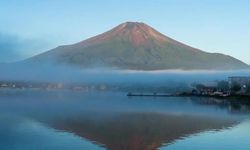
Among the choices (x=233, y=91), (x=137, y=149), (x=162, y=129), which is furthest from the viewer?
(x=233, y=91)

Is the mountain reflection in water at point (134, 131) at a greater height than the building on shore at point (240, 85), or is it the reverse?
the building on shore at point (240, 85)

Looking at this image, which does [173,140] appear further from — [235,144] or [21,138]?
[21,138]

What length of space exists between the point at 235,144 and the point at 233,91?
2077 inches

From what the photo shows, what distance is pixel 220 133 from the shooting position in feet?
71.4

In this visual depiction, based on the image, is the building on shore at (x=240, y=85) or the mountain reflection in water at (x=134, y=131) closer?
the mountain reflection in water at (x=134, y=131)

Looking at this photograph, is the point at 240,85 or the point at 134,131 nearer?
the point at 134,131

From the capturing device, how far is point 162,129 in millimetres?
23781

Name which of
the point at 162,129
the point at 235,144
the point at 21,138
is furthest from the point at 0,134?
the point at 235,144

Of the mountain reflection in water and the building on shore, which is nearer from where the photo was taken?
the mountain reflection in water

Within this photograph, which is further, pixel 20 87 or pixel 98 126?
pixel 20 87

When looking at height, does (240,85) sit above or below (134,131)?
above

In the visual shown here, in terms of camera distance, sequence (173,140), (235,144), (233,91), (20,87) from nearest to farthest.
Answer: (235,144)
(173,140)
(233,91)
(20,87)

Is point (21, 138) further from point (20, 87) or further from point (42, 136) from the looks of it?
point (20, 87)

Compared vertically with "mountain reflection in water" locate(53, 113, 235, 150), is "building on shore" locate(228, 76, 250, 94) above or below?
above
